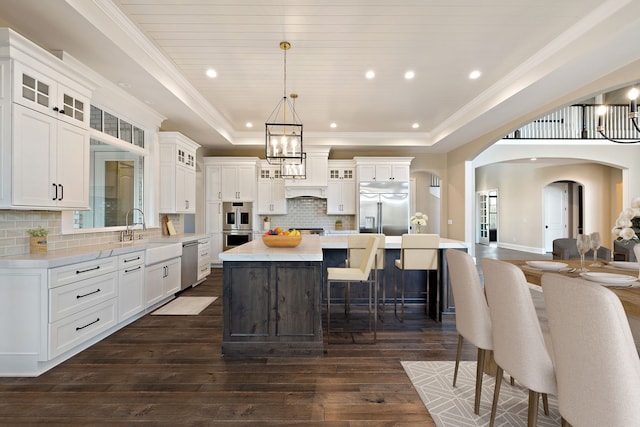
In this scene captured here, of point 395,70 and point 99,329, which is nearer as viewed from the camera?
point 99,329

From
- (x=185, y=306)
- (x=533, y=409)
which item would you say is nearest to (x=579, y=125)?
(x=533, y=409)

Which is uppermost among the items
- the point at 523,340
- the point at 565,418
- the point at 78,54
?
the point at 78,54

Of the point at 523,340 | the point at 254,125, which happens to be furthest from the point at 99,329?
the point at 254,125

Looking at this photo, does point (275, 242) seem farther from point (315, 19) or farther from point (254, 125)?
point (254, 125)

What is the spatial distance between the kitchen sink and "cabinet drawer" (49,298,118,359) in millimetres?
704

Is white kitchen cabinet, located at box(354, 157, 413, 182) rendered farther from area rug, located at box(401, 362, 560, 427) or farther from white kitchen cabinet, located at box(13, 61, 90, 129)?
white kitchen cabinet, located at box(13, 61, 90, 129)

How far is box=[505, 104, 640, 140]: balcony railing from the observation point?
7.84m

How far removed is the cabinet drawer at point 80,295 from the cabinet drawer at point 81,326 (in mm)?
55

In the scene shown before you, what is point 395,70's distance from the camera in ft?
13.4

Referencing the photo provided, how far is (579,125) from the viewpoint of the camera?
801cm

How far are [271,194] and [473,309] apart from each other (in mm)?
5888

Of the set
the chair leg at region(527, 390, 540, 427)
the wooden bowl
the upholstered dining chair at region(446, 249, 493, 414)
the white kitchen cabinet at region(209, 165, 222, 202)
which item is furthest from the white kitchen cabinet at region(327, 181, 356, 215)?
the chair leg at region(527, 390, 540, 427)

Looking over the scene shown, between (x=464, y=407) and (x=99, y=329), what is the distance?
3.17m

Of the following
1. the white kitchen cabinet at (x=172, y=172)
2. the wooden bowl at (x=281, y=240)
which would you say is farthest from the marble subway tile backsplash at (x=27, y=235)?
the wooden bowl at (x=281, y=240)
